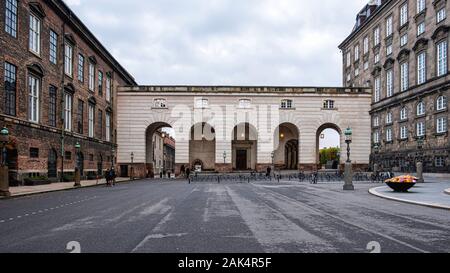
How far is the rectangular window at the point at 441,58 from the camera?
3609 cm

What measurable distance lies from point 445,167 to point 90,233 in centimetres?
3534

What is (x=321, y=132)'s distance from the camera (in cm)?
6094

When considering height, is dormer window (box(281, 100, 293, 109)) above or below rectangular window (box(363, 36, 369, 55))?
below

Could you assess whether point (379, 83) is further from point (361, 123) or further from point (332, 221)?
point (332, 221)

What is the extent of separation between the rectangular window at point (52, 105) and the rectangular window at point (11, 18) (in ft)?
22.8

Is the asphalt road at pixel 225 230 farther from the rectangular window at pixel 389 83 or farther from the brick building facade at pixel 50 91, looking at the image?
the rectangular window at pixel 389 83

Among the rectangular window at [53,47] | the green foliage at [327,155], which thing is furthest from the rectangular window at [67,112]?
the green foliage at [327,155]

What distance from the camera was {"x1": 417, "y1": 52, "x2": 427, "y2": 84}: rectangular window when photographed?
40.0m

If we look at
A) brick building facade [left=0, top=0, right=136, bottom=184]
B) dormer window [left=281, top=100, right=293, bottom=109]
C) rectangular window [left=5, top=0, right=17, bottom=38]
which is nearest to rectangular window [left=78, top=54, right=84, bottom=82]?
brick building facade [left=0, top=0, right=136, bottom=184]

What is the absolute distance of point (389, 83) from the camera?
48.9 metres

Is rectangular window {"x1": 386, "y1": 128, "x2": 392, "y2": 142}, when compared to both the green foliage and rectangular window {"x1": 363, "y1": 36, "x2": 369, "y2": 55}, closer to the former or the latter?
rectangular window {"x1": 363, "y1": 36, "x2": 369, "y2": 55}

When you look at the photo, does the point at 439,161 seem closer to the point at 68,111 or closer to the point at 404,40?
the point at 404,40

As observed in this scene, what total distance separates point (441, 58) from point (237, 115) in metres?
26.1

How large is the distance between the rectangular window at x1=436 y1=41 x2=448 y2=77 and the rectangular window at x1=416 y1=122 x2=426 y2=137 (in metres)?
5.56
